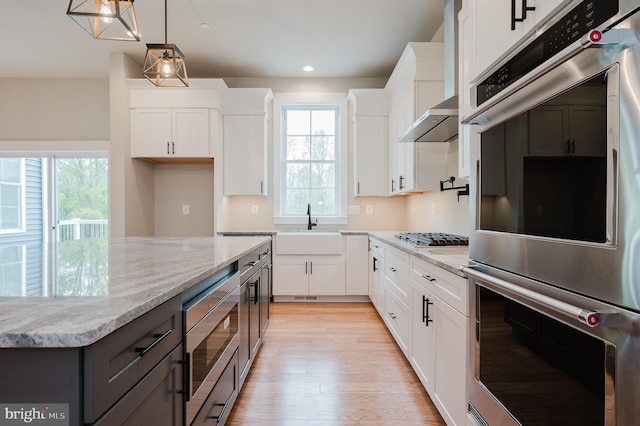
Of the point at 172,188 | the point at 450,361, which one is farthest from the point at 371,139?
the point at 450,361

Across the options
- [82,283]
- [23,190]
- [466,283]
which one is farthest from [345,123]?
[23,190]

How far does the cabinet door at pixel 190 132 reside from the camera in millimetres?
3959

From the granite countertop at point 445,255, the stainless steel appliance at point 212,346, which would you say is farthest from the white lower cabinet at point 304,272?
the stainless steel appliance at point 212,346

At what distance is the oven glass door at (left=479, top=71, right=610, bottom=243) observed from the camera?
0.74 metres

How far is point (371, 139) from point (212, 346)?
337 cm

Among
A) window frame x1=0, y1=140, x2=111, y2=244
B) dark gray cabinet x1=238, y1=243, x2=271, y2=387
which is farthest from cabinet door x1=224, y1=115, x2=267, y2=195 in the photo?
window frame x1=0, y1=140, x2=111, y2=244

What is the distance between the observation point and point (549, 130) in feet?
2.96

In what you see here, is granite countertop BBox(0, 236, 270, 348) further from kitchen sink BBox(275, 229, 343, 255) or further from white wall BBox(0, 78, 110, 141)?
white wall BBox(0, 78, 110, 141)

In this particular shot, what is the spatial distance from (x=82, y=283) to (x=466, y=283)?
1.39 m

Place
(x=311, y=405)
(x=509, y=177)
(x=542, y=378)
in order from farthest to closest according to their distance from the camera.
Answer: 1. (x=311, y=405)
2. (x=509, y=177)
3. (x=542, y=378)

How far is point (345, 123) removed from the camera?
176 inches

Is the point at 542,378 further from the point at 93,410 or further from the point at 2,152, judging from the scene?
the point at 2,152

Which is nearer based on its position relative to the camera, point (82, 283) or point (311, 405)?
point (82, 283)

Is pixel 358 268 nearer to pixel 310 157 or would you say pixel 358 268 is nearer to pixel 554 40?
pixel 310 157
